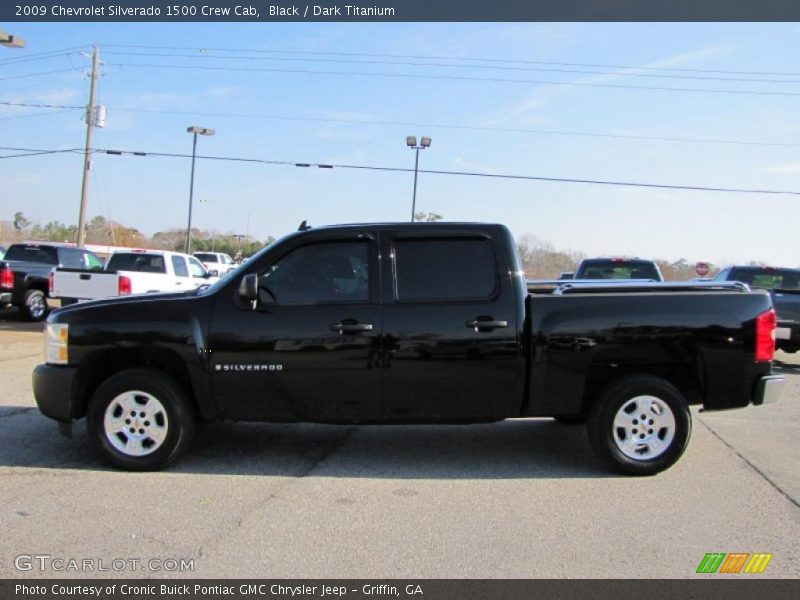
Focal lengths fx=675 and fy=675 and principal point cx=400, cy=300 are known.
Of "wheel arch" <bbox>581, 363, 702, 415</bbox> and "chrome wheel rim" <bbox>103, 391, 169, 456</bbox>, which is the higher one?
"wheel arch" <bbox>581, 363, 702, 415</bbox>

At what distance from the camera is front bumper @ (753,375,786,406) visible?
5297 millimetres

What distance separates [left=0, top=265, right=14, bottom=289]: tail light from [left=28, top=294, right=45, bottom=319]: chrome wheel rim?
627 mm

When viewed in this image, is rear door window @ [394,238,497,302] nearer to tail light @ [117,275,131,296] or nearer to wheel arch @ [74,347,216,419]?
wheel arch @ [74,347,216,419]

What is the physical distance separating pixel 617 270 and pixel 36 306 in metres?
12.9

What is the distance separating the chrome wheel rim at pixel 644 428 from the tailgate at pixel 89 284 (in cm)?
1066

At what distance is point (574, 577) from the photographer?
3576mm

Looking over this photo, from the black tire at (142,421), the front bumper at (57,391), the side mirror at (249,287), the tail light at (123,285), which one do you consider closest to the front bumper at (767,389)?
the side mirror at (249,287)

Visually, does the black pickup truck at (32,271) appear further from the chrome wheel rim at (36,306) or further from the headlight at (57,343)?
the headlight at (57,343)

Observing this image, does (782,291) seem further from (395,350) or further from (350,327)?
(350,327)

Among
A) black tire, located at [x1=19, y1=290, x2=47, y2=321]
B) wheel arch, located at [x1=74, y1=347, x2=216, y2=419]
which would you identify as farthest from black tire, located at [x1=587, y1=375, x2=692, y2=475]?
black tire, located at [x1=19, y1=290, x2=47, y2=321]

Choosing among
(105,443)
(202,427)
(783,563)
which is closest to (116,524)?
(105,443)
